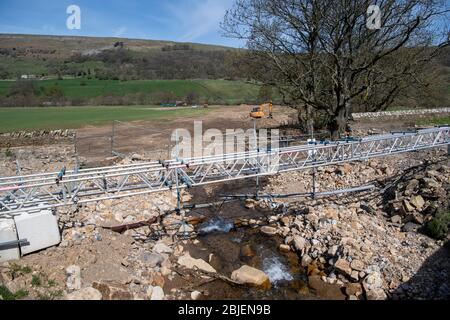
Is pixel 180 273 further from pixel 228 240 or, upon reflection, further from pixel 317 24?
pixel 317 24

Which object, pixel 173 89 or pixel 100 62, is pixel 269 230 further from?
pixel 100 62

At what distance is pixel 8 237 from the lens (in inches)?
360

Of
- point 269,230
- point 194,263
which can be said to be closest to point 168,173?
point 194,263

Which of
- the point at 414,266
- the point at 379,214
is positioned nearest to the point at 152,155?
the point at 379,214

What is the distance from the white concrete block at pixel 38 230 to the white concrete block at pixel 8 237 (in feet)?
0.39

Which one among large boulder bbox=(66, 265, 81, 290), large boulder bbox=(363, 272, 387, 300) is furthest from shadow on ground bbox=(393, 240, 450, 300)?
large boulder bbox=(66, 265, 81, 290)

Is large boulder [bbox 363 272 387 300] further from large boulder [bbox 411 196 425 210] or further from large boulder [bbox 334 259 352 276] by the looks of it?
A: large boulder [bbox 411 196 425 210]

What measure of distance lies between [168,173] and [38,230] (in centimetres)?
383

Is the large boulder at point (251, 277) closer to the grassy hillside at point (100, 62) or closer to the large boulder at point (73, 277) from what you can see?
the large boulder at point (73, 277)

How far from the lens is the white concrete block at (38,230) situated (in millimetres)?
9320

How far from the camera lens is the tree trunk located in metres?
21.3

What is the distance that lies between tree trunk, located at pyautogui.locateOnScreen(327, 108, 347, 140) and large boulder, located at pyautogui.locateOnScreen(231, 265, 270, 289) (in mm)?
13647

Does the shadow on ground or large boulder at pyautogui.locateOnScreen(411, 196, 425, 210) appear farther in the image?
large boulder at pyautogui.locateOnScreen(411, 196, 425, 210)

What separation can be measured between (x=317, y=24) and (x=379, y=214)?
470 inches
